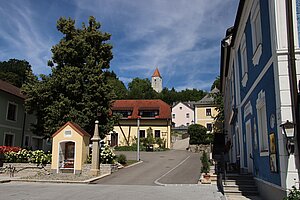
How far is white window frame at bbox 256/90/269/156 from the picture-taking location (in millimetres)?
10861

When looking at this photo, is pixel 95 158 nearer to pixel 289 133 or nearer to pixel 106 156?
pixel 106 156

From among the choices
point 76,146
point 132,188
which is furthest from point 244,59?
point 76,146

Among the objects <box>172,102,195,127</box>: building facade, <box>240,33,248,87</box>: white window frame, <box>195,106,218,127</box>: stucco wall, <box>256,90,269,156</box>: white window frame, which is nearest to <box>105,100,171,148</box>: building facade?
<box>195,106,218,127</box>: stucco wall

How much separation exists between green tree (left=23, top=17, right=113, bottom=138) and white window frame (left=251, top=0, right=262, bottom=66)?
49.7ft

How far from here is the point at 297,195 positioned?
22.9 ft

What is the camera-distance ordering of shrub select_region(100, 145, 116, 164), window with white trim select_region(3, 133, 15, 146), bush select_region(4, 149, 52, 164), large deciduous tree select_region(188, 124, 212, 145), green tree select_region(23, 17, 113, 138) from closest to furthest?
1. bush select_region(4, 149, 52, 164)
2. shrub select_region(100, 145, 116, 164)
3. green tree select_region(23, 17, 113, 138)
4. window with white trim select_region(3, 133, 15, 146)
5. large deciduous tree select_region(188, 124, 212, 145)

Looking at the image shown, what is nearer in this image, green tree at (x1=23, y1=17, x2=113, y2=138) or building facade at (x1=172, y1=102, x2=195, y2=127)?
green tree at (x1=23, y1=17, x2=113, y2=138)

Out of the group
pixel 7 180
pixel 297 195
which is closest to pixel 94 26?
pixel 7 180

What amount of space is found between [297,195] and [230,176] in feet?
23.8

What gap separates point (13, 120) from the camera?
30.6 meters

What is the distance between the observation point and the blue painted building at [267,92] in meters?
8.62

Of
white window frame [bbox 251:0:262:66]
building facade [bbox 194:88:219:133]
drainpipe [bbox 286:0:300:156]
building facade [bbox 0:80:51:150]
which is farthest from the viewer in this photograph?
building facade [bbox 194:88:219:133]

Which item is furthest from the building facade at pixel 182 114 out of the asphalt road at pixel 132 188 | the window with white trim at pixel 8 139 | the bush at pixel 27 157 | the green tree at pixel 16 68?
the bush at pixel 27 157

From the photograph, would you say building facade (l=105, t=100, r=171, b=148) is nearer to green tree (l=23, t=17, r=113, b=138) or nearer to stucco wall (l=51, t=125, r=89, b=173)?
green tree (l=23, t=17, r=113, b=138)
